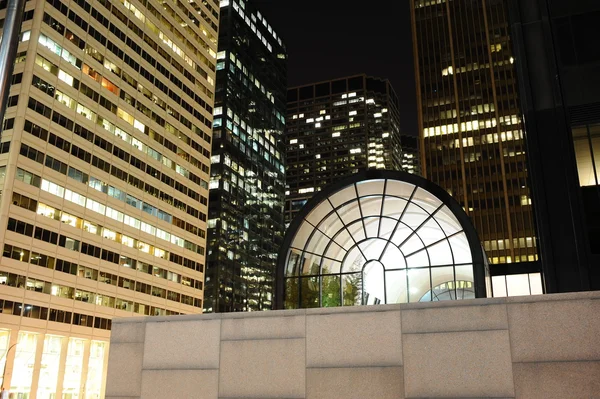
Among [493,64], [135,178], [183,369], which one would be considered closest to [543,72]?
[183,369]

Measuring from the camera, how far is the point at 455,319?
13938mm

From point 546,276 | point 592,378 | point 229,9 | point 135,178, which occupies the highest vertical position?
point 229,9

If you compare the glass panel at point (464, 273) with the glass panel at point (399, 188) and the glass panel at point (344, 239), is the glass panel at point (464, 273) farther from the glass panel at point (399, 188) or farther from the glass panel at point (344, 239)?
the glass panel at point (344, 239)

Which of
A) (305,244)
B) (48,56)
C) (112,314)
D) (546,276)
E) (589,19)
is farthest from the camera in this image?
(112,314)

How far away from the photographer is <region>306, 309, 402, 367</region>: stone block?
14266mm

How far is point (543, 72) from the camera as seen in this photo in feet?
74.1

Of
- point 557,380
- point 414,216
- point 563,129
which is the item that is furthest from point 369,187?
point 557,380

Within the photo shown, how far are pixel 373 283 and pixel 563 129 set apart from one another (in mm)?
10449

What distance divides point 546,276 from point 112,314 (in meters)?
90.7

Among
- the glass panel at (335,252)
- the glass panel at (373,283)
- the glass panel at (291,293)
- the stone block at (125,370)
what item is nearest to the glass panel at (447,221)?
the glass panel at (373,283)

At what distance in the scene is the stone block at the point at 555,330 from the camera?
42.0 ft

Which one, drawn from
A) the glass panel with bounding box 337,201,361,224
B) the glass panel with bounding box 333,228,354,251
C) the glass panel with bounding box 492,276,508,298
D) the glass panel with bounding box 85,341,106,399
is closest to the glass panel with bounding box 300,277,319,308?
the glass panel with bounding box 333,228,354,251

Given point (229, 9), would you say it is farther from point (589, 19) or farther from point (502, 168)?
point (589, 19)

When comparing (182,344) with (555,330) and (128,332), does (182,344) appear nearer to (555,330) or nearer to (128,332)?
(128,332)
